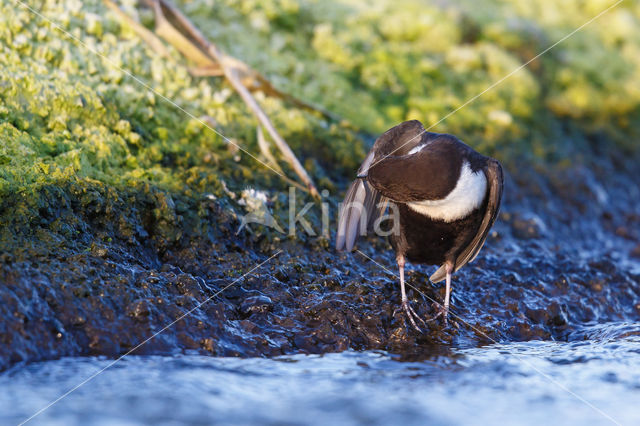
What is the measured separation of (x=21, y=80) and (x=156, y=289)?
187cm

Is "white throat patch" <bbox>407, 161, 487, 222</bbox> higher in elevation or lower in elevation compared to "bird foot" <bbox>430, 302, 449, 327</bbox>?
higher

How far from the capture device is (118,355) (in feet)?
11.0

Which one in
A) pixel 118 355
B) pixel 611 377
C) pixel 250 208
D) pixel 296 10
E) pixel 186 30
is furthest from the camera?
pixel 296 10

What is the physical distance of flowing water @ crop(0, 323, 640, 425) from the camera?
2936mm

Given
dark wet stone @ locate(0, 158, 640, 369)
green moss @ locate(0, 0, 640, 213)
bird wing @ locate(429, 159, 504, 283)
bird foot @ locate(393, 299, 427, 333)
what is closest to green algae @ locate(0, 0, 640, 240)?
green moss @ locate(0, 0, 640, 213)

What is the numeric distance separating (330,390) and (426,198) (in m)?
1.25

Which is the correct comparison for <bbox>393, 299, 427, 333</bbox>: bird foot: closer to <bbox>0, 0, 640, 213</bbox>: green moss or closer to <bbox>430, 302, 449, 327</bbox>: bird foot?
<bbox>430, 302, 449, 327</bbox>: bird foot

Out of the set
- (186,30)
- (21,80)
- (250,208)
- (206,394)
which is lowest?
(206,394)

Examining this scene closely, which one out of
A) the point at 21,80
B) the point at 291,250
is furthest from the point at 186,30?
the point at 291,250

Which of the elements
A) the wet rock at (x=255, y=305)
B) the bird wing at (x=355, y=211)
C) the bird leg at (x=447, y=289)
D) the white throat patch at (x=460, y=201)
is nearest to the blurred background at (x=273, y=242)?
the wet rock at (x=255, y=305)

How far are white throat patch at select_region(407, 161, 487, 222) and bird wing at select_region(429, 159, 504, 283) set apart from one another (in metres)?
0.08

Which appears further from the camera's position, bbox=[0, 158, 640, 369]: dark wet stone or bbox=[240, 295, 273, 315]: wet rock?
bbox=[240, 295, 273, 315]: wet rock

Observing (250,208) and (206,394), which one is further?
(250,208)

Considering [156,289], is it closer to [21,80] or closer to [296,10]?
[21,80]
